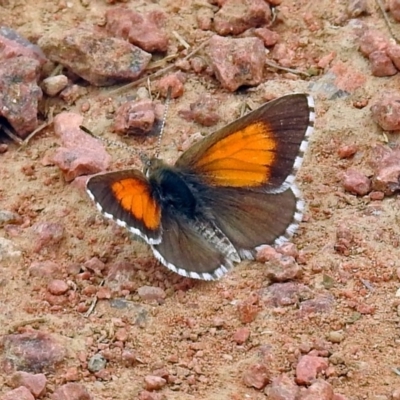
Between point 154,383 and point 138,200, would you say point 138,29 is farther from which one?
point 154,383

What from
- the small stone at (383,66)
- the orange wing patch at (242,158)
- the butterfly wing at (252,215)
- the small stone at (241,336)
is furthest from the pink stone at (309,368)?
the small stone at (383,66)

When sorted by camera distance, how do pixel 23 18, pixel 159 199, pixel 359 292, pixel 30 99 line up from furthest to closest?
pixel 23 18, pixel 30 99, pixel 159 199, pixel 359 292

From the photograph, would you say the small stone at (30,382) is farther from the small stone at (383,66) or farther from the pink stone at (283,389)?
the small stone at (383,66)

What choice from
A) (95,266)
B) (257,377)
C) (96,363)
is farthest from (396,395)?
(95,266)

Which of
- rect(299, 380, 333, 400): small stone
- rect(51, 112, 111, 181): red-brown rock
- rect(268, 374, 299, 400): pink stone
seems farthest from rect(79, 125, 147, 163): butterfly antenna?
rect(299, 380, 333, 400): small stone

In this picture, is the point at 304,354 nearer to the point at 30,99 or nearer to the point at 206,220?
the point at 206,220

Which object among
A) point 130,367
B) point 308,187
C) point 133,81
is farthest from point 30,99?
point 130,367
